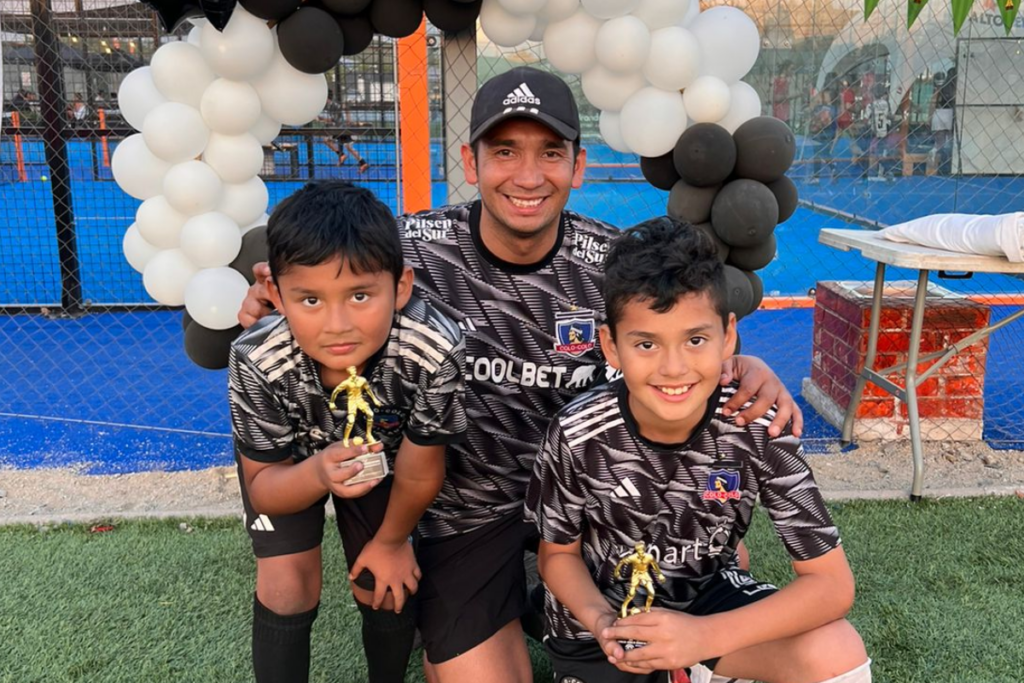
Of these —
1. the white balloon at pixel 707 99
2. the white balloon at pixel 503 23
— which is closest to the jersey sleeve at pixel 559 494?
the white balloon at pixel 707 99

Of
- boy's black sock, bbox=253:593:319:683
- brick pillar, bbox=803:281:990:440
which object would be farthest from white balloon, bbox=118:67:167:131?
brick pillar, bbox=803:281:990:440

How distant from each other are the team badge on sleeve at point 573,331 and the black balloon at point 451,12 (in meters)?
1.33

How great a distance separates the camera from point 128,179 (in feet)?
10.6

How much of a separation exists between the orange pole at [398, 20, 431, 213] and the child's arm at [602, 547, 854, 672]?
2515 millimetres

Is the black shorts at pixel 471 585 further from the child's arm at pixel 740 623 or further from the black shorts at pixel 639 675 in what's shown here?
the child's arm at pixel 740 623

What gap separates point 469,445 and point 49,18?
6127 millimetres

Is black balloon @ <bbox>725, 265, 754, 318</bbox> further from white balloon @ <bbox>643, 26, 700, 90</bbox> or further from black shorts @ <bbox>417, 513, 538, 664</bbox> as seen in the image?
black shorts @ <bbox>417, 513, 538, 664</bbox>

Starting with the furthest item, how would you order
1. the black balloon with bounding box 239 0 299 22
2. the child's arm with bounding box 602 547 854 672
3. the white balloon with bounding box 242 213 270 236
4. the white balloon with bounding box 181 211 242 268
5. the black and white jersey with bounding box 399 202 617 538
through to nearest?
the white balloon with bounding box 242 213 270 236 < the white balloon with bounding box 181 211 242 268 < the black balloon with bounding box 239 0 299 22 < the black and white jersey with bounding box 399 202 617 538 < the child's arm with bounding box 602 547 854 672

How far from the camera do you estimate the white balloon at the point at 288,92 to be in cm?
312

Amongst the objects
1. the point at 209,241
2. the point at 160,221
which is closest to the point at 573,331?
the point at 209,241

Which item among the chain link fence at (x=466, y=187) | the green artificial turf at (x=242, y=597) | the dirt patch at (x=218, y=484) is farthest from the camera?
the chain link fence at (x=466, y=187)

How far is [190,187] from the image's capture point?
313 cm

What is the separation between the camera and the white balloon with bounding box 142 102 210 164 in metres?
3.06

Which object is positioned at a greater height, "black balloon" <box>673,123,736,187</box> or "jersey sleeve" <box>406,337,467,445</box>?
"black balloon" <box>673,123,736,187</box>
